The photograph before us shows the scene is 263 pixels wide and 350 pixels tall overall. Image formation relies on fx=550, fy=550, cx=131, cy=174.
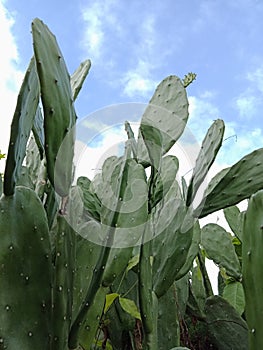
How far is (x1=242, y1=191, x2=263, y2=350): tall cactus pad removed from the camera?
93 cm

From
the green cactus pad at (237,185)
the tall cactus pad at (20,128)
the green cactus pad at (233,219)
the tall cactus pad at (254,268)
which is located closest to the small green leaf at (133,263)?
the green cactus pad at (237,185)

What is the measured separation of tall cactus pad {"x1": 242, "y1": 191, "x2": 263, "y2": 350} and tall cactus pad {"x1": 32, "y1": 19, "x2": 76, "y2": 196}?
330 millimetres

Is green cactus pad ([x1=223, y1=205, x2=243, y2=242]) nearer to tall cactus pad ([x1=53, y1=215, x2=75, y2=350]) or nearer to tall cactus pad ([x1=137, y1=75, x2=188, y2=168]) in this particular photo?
tall cactus pad ([x1=137, y1=75, x2=188, y2=168])

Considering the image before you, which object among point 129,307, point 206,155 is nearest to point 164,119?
point 206,155

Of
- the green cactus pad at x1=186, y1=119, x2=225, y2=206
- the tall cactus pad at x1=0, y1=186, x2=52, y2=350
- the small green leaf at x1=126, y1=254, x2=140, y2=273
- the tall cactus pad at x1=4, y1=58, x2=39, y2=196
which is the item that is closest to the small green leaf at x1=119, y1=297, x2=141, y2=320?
the small green leaf at x1=126, y1=254, x2=140, y2=273

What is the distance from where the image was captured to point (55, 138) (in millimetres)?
865

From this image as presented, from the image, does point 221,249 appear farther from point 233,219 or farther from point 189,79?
point 189,79

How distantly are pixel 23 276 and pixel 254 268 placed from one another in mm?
387

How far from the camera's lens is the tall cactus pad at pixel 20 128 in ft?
2.69

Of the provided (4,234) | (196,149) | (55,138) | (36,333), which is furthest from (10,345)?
(196,149)

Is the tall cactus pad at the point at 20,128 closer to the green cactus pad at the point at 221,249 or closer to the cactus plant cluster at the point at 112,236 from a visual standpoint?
the cactus plant cluster at the point at 112,236

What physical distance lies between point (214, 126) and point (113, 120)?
349 millimetres

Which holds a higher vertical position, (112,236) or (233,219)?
(233,219)

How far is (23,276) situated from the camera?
2.81ft
